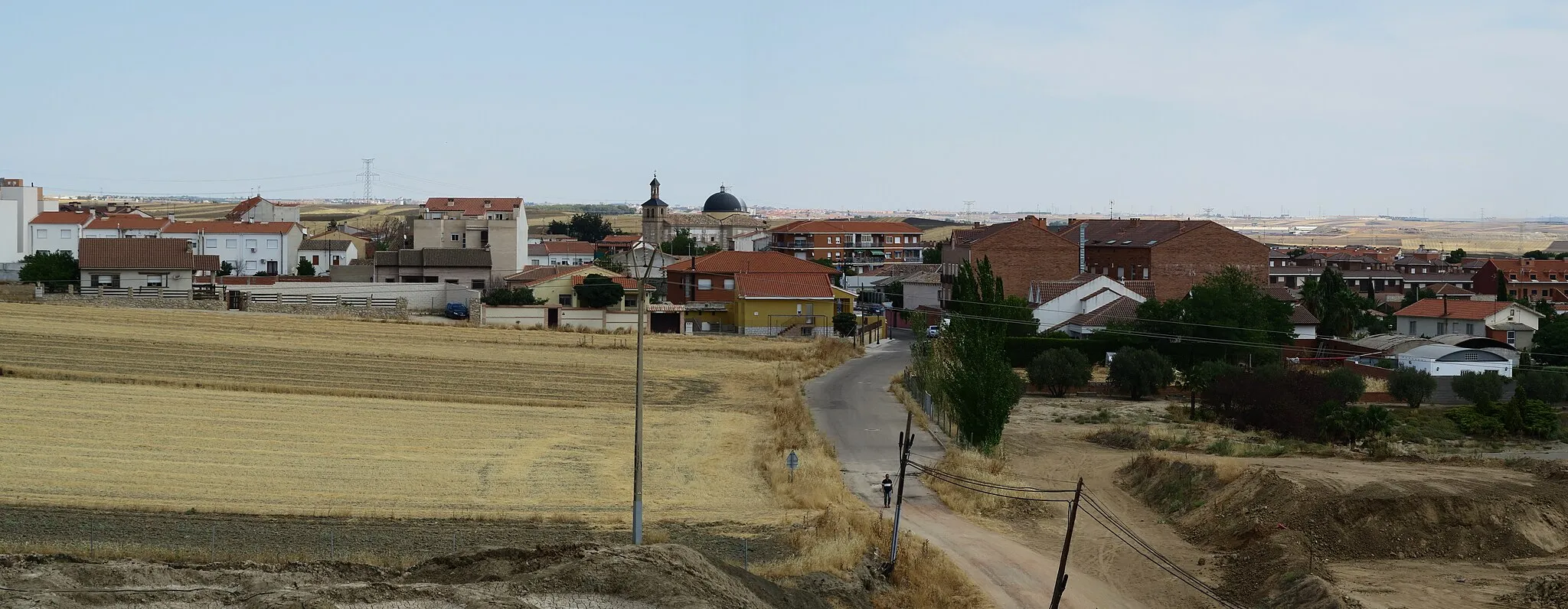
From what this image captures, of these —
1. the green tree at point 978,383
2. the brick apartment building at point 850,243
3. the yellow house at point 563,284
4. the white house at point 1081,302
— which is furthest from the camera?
the brick apartment building at point 850,243

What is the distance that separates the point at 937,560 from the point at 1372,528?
31.9 feet

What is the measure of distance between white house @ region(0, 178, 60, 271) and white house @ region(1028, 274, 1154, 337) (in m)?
65.8

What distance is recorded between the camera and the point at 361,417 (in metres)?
36.6

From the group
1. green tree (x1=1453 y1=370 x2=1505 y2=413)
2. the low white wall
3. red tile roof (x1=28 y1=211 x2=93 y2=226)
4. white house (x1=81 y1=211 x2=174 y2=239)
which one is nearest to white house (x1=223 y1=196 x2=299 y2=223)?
white house (x1=81 y1=211 x2=174 y2=239)

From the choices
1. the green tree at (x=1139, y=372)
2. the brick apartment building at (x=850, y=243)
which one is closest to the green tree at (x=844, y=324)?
the green tree at (x=1139, y=372)

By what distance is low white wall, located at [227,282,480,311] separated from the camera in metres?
65.1

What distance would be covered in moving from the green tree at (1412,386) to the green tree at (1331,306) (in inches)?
733

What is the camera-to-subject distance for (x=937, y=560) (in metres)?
23.3

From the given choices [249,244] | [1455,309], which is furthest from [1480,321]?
[249,244]

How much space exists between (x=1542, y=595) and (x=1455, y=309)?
170 feet

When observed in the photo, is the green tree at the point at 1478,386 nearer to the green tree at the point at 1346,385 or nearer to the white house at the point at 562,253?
the green tree at the point at 1346,385

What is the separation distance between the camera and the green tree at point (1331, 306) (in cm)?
6688

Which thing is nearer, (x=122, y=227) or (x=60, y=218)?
(x=122, y=227)

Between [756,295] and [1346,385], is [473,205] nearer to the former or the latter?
[756,295]
